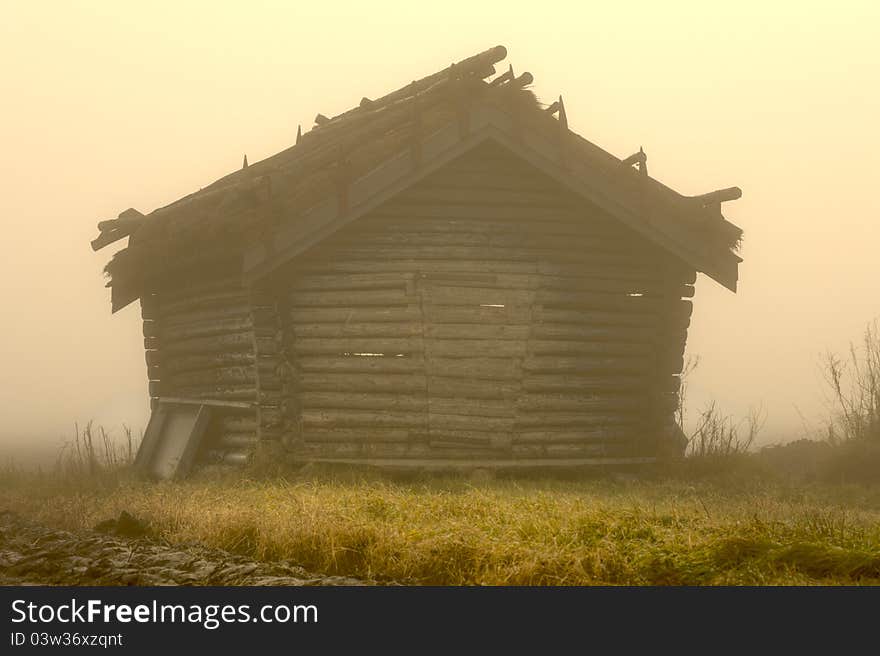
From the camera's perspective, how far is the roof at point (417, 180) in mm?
14391

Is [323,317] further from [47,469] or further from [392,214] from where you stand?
[47,469]

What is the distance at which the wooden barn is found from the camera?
14.7 metres

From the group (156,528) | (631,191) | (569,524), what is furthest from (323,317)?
(569,524)

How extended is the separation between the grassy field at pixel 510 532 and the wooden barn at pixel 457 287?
2.00 m

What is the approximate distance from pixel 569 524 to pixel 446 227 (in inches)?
284

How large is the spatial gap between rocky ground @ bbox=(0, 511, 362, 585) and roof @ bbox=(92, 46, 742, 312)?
553 cm

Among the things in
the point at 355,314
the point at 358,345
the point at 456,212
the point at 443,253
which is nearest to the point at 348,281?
the point at 355,314

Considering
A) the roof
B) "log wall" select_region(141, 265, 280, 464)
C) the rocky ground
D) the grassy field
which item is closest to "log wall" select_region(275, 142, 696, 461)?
"log wall" select_region(141, 265, 280, 464)

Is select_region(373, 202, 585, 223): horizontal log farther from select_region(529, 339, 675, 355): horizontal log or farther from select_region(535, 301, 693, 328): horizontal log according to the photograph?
select_region(529, 339, 675, 355): horizontal log

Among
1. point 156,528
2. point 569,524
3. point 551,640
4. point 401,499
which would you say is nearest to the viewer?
point 551,640

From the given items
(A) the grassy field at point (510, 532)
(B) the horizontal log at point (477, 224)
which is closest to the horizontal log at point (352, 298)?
(B) the horizontal log at point (477, 224)

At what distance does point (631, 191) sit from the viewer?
15453 millimetres

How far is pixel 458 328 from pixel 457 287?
0.56 m

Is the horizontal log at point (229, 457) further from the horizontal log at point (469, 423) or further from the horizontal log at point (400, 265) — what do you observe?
the horizontal log at point (400, 265)
